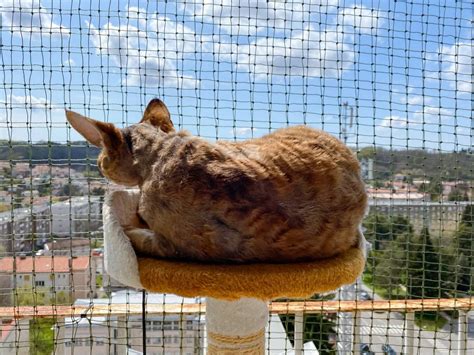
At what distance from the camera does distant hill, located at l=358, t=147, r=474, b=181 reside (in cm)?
176

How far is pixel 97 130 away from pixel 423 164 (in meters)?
1.40

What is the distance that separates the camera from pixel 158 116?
0.98m

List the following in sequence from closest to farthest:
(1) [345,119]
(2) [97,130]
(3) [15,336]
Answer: (2) [97,130] < (3) [15,336] < (1) [345,119]

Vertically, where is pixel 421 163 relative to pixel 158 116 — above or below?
below

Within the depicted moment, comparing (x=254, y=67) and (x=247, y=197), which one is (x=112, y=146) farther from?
(x=254, y=67)

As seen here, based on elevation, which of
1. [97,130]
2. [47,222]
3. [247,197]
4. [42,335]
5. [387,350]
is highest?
[97,130]

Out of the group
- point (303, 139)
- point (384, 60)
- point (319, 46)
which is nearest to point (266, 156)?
point (303, 139)

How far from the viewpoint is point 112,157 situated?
2.78ft

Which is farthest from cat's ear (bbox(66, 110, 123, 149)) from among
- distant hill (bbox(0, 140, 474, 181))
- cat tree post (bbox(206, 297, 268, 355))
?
distant hill (bbox(0, 140, 474, 181))

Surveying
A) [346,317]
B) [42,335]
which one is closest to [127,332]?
[42,335]

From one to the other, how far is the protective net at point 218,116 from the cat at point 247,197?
636 millimetres

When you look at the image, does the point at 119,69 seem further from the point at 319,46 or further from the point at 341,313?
the point at 341,313

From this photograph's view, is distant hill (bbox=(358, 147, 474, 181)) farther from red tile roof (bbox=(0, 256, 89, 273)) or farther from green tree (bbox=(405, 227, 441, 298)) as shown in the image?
red tile roof (bbox=(0, 256, 89, 273))

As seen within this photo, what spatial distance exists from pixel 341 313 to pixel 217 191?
1.20 m
